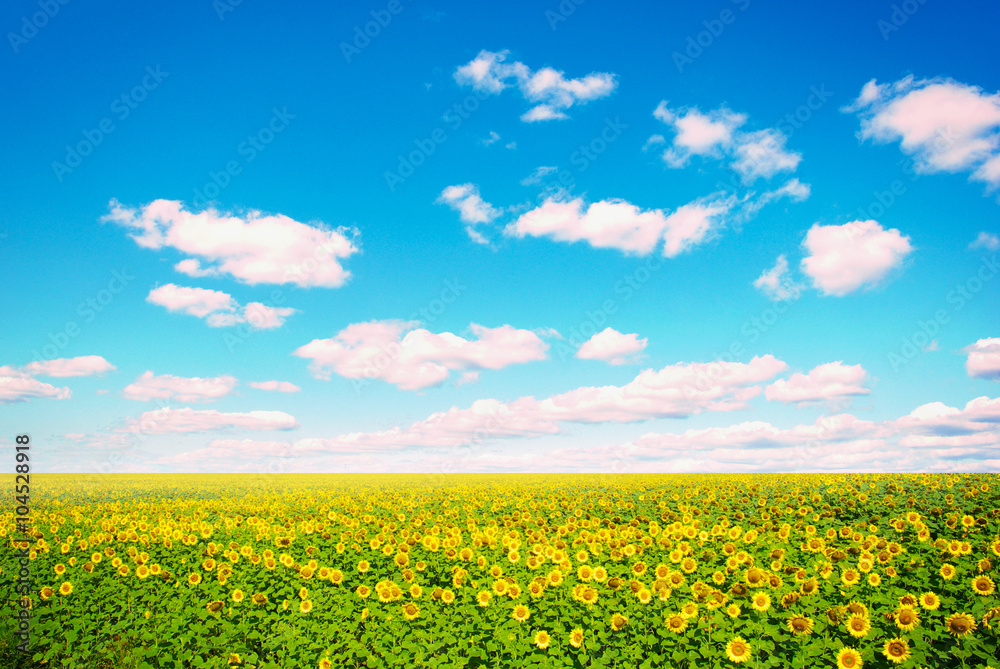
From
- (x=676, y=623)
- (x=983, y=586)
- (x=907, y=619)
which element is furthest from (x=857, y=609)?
(x=676, y=623)

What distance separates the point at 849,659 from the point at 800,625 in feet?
2.00

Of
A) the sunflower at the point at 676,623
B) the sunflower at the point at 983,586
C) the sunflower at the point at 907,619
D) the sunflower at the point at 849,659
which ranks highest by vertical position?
the sunflower at the point at 983,586

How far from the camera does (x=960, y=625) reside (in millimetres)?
7109

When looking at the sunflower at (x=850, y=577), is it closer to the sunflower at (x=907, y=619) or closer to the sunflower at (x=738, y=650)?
the sunflower at (x=907, y=619)

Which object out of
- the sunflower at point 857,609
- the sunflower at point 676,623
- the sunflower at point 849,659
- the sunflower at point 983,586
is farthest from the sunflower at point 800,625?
the sunflower at point 983,586

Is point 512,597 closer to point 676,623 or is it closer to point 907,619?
point 676,623

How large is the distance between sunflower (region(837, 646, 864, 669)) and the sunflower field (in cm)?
2

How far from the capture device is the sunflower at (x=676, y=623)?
756 centimetres

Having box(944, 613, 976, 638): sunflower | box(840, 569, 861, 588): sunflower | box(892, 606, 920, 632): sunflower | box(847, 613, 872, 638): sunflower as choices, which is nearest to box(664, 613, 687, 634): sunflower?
box(847, 613, 872, 638): sunflower

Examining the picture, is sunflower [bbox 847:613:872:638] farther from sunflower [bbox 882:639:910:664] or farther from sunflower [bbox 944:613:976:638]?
sunflower [bbox 944:613:976:638]

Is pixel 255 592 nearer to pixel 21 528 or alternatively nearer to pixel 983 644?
pixel 21 528

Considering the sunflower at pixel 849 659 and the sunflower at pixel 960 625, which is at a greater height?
the sunflower at pixel 960 625

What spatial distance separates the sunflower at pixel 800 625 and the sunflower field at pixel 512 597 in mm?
20

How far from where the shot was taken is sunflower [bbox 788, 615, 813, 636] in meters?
7.26
